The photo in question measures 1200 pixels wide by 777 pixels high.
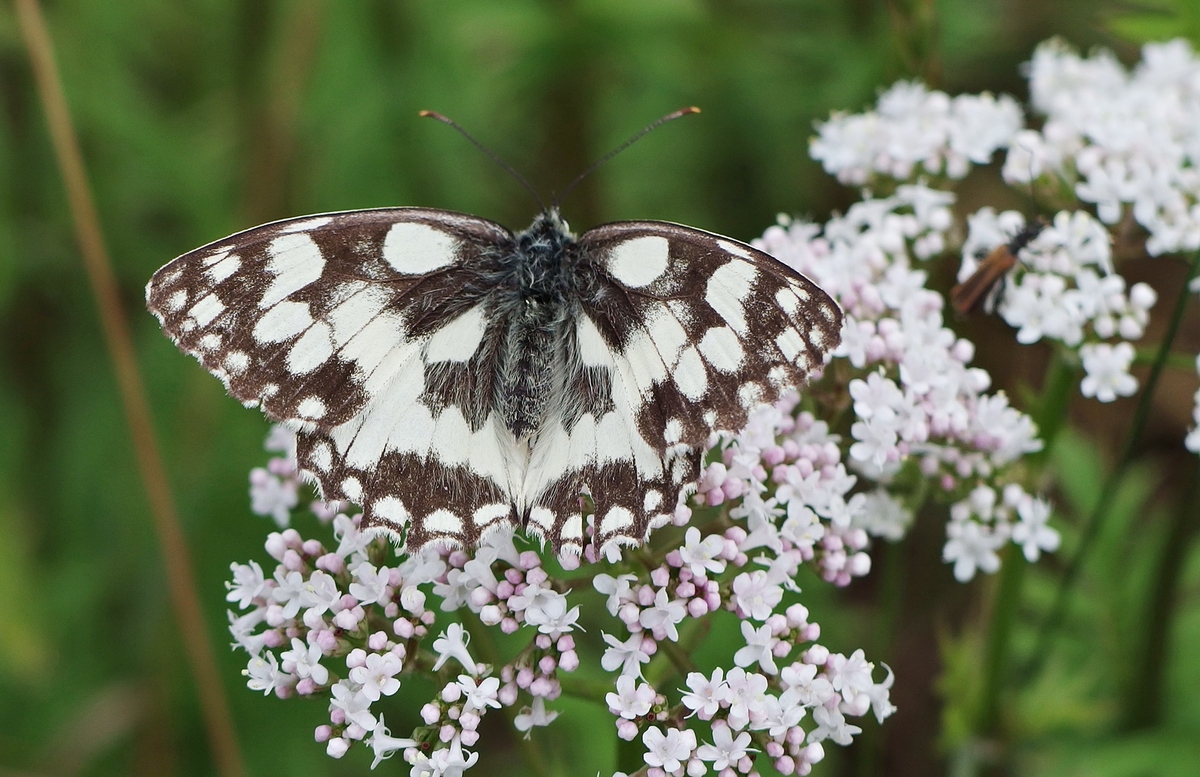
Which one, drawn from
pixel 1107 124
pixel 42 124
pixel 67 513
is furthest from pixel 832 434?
pixel 42 124

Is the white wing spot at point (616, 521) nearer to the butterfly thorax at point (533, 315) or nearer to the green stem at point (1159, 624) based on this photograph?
the butterfly thorax at point (533, 315)

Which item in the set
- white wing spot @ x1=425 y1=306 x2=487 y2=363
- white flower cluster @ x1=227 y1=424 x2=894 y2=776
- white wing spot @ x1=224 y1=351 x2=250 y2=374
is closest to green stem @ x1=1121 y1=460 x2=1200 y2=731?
white flower cluster @ x1=227 y1=424 x2=894 y2=776

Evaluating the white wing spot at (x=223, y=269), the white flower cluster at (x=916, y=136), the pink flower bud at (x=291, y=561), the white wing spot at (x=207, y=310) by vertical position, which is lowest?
the pink flower bud at (x=291, y=561)

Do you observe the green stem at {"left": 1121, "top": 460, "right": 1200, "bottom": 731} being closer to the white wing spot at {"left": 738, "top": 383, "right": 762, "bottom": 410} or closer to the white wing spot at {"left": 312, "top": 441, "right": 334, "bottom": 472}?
the white wing spot at {"left": 738, "top": 383, "right": 762, "bottom": 410}

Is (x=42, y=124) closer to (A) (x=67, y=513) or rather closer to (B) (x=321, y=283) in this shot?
(A) (x=67, y=513)

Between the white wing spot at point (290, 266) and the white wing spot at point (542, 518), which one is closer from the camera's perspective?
the white wing spot at point (542, 518)

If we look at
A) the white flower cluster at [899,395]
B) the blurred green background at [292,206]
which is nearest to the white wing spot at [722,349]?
the white flower cluster at [899,395]

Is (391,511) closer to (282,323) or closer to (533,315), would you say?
(282,323)
